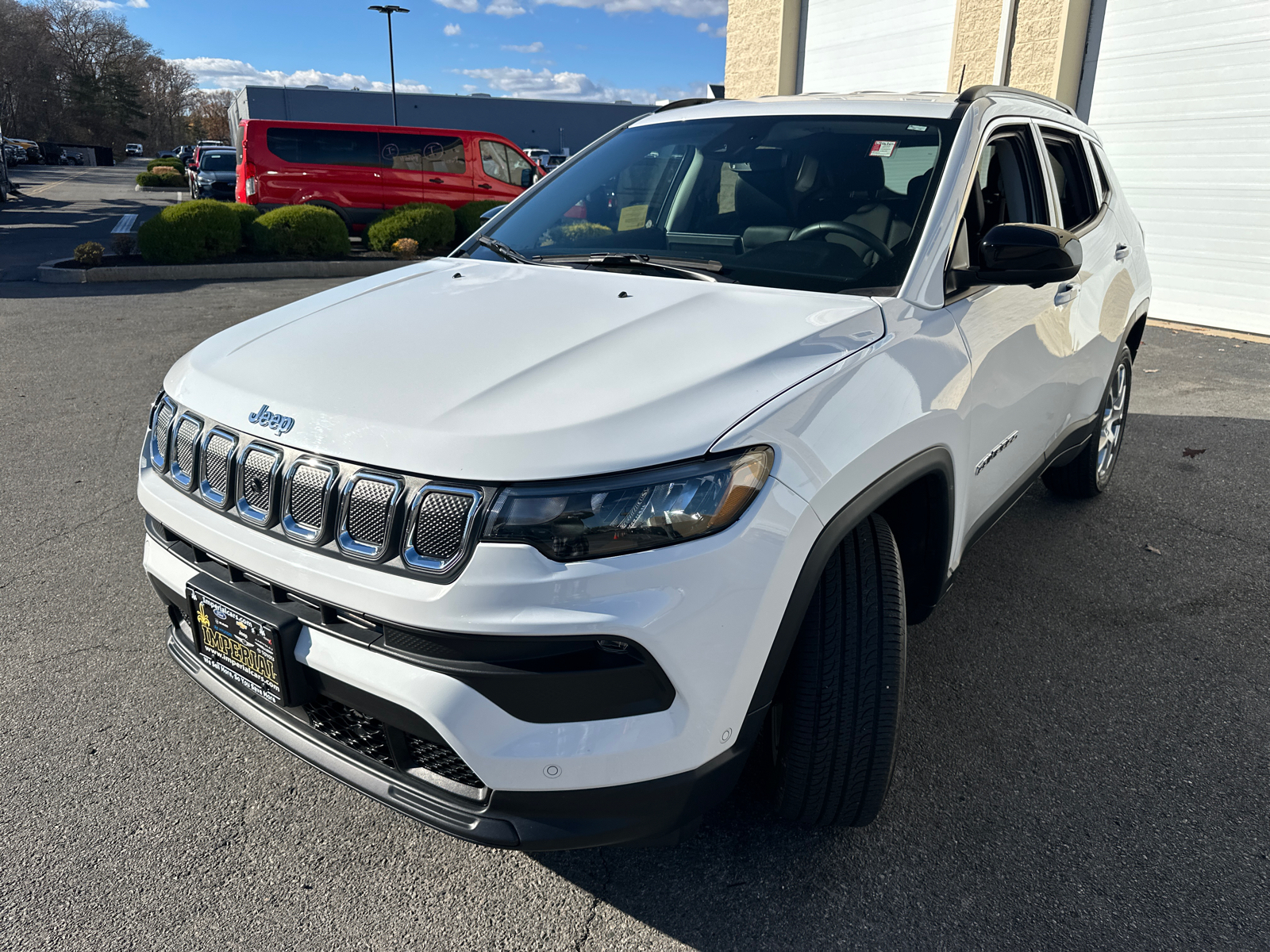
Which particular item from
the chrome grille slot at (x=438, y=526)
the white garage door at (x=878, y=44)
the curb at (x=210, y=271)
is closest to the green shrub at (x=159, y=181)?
the curb at (x=210, y=271)

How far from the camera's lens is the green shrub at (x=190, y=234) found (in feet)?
41.1

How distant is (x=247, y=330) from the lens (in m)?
2.41

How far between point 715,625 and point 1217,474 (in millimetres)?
4663

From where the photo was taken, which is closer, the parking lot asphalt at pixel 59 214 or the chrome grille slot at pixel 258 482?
the chrome grille slot at pixel 258 482

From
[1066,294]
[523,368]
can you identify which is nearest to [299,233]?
[1066,294]

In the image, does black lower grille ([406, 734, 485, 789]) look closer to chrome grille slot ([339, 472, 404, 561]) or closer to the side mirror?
chrome grille slot ([339, 472, 404, 561])

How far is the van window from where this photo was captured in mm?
15930

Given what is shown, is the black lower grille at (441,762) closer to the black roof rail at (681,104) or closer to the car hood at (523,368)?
the car hood at (523,368)

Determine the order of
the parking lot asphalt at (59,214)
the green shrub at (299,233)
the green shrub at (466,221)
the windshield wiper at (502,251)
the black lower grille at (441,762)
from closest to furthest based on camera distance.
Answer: the black lower grille at (441,762)
the windshield wiper at (502,251)
the green shrub at (299,233)
the parking lot asphalt at (59,214)
the green shrub at (466,221)

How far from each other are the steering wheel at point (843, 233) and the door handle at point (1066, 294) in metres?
1.03

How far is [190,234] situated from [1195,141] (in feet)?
42.5

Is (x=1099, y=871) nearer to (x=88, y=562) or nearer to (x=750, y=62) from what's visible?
(x=88, y=562)

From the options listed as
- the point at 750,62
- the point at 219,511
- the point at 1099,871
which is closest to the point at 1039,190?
the point at 1099,871

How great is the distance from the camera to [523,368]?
190 cm
